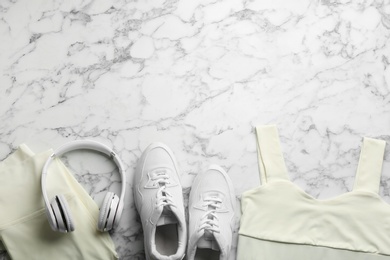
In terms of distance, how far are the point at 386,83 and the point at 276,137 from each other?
0.34 metres

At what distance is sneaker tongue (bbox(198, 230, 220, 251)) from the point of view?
4.34 feet

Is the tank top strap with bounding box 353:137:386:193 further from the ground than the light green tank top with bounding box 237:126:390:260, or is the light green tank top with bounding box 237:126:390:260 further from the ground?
the tank top strap with bounding box 353:137:386:193

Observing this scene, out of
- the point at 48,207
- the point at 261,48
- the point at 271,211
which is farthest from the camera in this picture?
the point at 261,48


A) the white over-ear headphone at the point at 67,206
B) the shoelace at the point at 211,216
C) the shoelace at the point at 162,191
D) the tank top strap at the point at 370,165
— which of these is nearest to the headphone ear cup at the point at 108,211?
the white over-ear headphone at the point at 67,206

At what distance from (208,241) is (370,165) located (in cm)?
46

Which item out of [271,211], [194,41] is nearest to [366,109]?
[271,211]

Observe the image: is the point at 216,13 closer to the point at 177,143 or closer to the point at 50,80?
the point at 177,143

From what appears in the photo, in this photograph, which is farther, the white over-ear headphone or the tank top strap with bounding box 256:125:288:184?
the tank top strap with bounding box 256:125:288:184

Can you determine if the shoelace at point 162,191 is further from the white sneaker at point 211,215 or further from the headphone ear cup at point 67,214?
the headphone ear cup at point 67,214

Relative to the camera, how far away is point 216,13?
4.85 ft

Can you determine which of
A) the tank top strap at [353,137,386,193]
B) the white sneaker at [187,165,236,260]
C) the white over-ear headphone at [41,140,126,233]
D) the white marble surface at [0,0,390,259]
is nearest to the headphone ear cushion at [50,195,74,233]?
the white over-ear headphone at [41,140,126,233]

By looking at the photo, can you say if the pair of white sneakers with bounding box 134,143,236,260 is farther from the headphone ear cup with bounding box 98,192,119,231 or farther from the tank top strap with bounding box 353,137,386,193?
the tank top strap with bounding box 353,137,386,193

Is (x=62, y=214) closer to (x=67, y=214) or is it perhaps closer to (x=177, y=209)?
(x=67, y=214)

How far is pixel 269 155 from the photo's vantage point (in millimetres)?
1419
